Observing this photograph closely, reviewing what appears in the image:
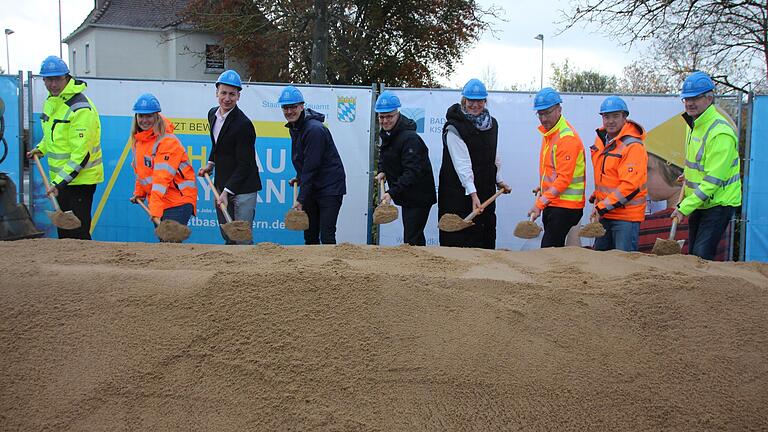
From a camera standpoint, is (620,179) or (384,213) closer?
(620,179)

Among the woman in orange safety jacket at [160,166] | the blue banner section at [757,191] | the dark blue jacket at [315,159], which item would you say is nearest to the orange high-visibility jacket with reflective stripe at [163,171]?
the woman in orange safety jacket at [160,166]

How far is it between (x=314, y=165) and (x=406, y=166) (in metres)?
0.82

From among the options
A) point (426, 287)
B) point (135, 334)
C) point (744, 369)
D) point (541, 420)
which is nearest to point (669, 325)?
point (744, 369)

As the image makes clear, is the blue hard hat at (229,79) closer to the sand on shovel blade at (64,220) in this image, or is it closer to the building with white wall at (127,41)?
the sand on shovel blade at (64,220)

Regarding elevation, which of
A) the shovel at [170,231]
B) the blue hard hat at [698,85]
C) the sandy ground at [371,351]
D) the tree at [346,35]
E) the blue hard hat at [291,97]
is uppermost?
the tree at [346,35]

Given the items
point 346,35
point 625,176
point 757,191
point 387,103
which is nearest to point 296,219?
point 387,103

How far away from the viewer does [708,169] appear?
530 cm

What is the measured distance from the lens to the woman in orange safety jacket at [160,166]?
231 inches

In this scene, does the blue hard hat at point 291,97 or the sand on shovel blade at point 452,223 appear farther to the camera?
the blue hard hat at point 291,97

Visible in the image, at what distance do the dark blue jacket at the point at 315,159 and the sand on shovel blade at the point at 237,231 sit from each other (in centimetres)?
58

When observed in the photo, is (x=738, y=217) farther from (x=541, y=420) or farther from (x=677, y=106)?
(x=541, y=420)

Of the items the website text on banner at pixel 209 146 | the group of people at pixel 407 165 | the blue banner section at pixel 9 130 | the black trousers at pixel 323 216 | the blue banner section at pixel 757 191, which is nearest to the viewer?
the group of people at pixel 407 165

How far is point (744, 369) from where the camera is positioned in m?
2.91

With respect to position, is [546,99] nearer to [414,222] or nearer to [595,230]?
[595,230]
